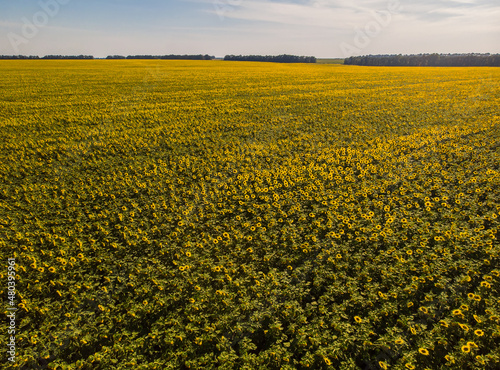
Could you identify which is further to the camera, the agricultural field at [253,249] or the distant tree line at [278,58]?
the distant tree line at [278,58]

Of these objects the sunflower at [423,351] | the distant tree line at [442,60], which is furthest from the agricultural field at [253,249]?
the distant tree line at [442,60]

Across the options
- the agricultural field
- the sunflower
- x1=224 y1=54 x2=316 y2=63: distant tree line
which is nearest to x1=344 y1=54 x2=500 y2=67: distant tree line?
x1=224 y1=54 x2=316 y2=63: distant tree line

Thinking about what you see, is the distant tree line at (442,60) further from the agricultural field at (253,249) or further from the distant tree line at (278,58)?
the agricultural field at (253,249)

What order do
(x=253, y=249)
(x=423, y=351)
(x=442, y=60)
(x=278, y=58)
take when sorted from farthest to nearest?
(x=278, y=58)
(x=442, y=60)
(x=253, y=249)
(x=423, y=351)

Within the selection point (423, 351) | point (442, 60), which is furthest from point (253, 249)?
point (442, 60)

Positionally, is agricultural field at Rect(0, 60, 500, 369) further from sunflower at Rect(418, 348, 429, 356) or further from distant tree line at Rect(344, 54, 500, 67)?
distant tree line at Rect(344, 54, 500, 67)

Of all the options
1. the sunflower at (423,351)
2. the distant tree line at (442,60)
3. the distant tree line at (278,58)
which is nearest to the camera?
the sunflower at (423,351)

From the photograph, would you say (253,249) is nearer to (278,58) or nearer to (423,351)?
(423,351)

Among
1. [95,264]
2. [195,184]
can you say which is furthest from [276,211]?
[95,264]

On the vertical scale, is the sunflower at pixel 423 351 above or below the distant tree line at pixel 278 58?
below
